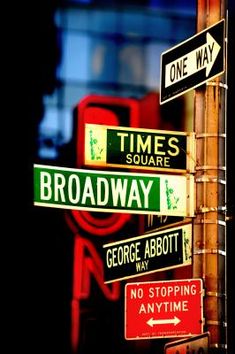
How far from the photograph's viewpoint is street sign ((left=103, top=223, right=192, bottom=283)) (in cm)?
835

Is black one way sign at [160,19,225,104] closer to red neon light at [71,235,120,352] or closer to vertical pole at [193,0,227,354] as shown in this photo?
vertical pole at [193,0,227,354]

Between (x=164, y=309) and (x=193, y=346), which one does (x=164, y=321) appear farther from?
(x=193, y=346)

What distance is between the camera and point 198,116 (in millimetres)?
8258

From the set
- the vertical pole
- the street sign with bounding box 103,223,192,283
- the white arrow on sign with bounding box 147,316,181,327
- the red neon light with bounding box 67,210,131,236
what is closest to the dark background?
the red neon light with bounding box 67,210,131,236

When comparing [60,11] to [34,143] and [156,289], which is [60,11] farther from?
[156,289]

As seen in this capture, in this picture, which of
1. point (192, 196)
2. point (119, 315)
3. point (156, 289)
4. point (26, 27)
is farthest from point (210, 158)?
point (26, 27)

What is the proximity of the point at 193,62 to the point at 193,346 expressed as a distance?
6.99 feet

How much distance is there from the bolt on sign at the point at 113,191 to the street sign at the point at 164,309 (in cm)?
56

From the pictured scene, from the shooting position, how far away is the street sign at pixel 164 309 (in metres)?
8.07

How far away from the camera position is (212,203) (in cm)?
804

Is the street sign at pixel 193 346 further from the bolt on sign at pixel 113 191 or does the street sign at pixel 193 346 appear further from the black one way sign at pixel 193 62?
the black one way sign at pixel 193 62

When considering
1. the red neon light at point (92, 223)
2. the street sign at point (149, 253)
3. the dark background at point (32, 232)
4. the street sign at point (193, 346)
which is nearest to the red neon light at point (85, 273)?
the red neon light at point (92, 223)

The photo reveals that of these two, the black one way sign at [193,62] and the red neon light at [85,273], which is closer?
the black one way sign at [193,62]

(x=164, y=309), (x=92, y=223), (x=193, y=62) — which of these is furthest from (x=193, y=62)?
(x=92, y=223)
